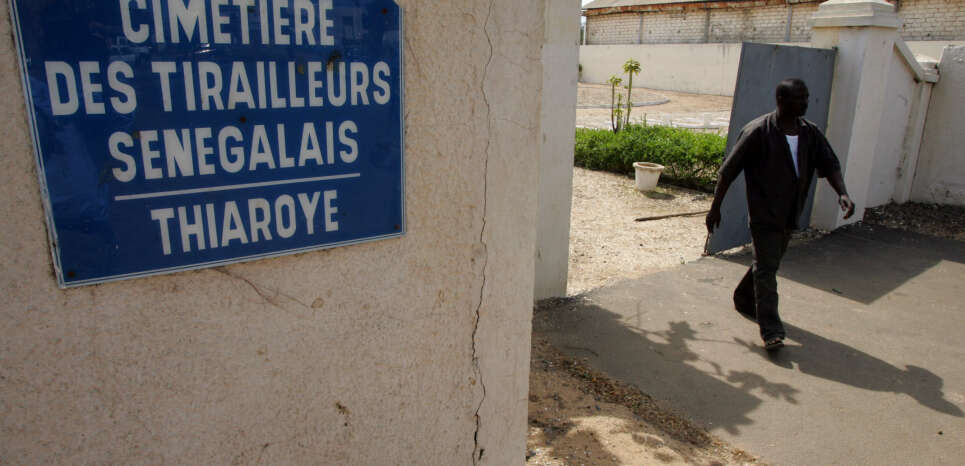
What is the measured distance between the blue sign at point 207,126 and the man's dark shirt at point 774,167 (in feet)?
9.77

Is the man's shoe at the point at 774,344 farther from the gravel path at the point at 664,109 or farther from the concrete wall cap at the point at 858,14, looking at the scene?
the gravel path at the point at 664,109

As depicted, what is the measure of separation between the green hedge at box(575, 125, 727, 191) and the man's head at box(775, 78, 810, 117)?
4.83 metres

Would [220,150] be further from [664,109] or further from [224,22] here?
[664,109]

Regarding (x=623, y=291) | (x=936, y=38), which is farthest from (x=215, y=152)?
(x=936, y=38)

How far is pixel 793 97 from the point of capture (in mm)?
3891

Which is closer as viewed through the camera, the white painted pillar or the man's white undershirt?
the man's white undershirt

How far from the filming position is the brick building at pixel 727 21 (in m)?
20.5

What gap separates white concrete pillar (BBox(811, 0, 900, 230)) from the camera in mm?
6246

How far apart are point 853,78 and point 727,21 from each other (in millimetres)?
23015

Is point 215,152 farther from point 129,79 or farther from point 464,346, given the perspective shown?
point 464,346

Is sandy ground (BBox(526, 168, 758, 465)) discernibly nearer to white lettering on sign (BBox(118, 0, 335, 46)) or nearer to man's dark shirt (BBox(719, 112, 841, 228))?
man's dark shirt (BBox(719, 112, 841, 228))

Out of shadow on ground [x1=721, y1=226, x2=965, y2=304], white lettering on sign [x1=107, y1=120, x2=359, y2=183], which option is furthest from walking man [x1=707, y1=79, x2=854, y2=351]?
white lettering on sign [x1=107, y1=120, x2=359, y2=183]

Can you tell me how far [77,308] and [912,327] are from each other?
5.03m

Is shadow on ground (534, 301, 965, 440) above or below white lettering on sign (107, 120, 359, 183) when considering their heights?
below
